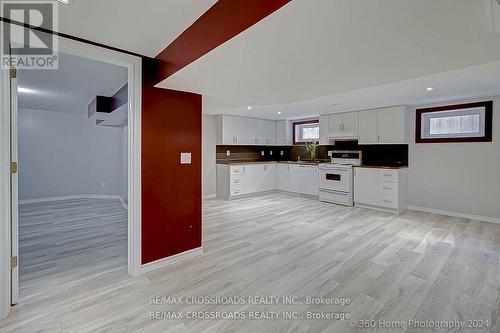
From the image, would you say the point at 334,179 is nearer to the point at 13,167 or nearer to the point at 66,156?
the point at 13,167

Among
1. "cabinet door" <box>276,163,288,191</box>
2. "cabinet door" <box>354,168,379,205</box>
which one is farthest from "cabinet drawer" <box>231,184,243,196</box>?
"cabinet door" <box>354,168,379,205</box>

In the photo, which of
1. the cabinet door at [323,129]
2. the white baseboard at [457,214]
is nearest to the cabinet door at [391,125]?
the cabinet door at [323,129]

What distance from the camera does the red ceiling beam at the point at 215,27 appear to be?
1.25 metres

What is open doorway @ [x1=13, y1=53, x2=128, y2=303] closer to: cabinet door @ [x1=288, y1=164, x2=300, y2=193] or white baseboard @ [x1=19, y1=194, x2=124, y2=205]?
white baseboard @ [x1=19, y1=194, x2=124, y2=205]

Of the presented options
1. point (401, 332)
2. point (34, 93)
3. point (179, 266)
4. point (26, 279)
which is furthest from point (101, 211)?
point (401, 332)

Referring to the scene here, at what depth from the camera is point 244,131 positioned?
672 cm

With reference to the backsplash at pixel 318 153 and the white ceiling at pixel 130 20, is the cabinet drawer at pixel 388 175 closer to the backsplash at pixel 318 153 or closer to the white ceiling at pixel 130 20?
the backsplash at pixel 318 153

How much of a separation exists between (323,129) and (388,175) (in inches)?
76.7

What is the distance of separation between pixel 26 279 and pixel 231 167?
420cm

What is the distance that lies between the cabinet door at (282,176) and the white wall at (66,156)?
13.7 ft

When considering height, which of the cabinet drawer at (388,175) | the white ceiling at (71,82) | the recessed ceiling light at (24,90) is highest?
the recessed ceiling light at (24,90)

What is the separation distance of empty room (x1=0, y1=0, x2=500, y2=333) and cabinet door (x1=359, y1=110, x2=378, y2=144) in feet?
0.23

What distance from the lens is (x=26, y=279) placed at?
235cm
